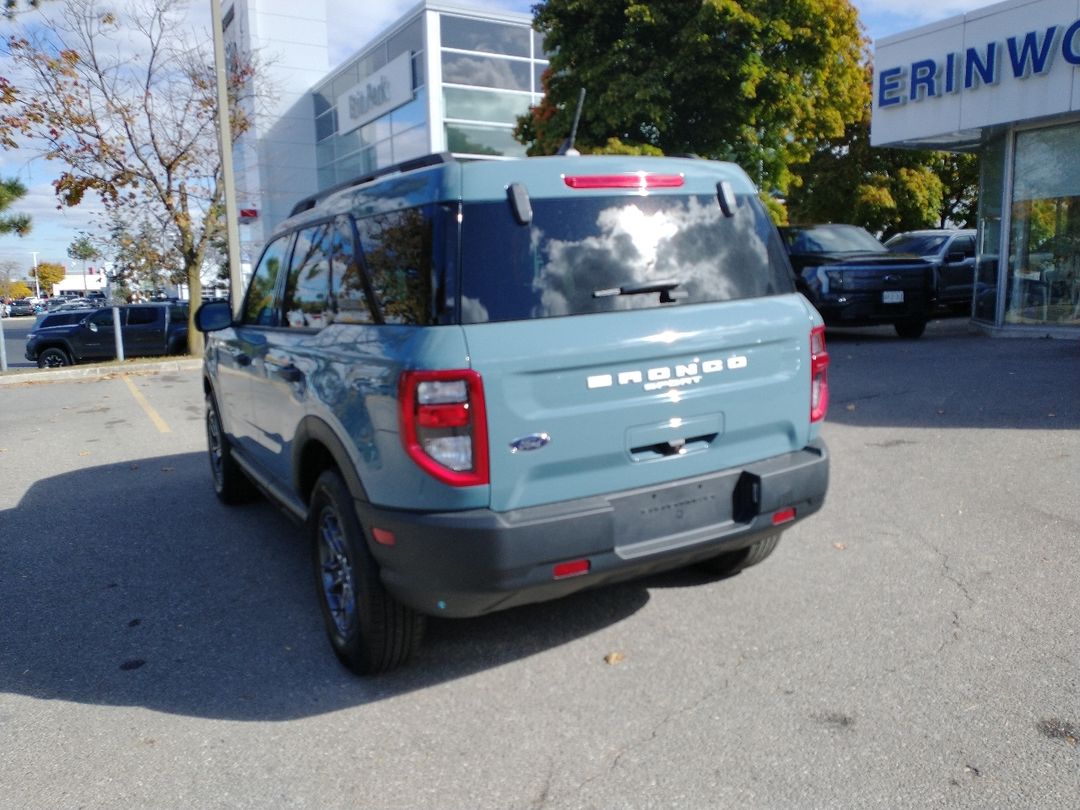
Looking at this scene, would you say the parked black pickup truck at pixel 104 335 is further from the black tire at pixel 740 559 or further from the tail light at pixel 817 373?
the tail light at pixel 817 373

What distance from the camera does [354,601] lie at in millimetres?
3391

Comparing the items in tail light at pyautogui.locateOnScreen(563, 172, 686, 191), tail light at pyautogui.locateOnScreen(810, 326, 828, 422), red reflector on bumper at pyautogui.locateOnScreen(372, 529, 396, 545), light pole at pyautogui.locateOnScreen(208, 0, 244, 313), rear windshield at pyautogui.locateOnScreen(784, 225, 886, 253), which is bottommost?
red reflector on bumper at pyautogui.locateOnScreen(372, 529, 396, 545)

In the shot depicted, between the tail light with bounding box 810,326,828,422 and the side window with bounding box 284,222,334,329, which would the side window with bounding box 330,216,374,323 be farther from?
the tail light with bounding box 810,326,828,422

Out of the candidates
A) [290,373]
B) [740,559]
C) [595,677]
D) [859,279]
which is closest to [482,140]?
[859,279]

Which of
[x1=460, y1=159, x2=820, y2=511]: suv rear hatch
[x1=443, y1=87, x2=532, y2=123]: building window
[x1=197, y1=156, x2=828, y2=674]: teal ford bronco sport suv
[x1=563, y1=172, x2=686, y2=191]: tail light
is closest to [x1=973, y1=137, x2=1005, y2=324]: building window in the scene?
[x1=197, y1=156, x2=828, y2=674]: teal ford bronco sport suv

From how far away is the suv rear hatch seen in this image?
296 centimetres

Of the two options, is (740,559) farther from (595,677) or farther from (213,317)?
(213,317)

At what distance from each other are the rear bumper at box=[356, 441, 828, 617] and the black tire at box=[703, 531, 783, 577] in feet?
2.61

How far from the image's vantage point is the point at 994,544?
470 centimetres

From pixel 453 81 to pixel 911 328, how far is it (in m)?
18.6

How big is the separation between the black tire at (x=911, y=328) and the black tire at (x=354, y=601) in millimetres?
12147

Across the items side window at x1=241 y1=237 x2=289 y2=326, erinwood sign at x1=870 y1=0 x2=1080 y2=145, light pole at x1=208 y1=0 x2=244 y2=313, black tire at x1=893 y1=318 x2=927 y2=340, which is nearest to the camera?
side window at x1=241 y1=237 x2=289 y2=326

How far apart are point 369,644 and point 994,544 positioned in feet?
11.1

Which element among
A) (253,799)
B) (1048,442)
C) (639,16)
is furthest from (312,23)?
(253,799)
